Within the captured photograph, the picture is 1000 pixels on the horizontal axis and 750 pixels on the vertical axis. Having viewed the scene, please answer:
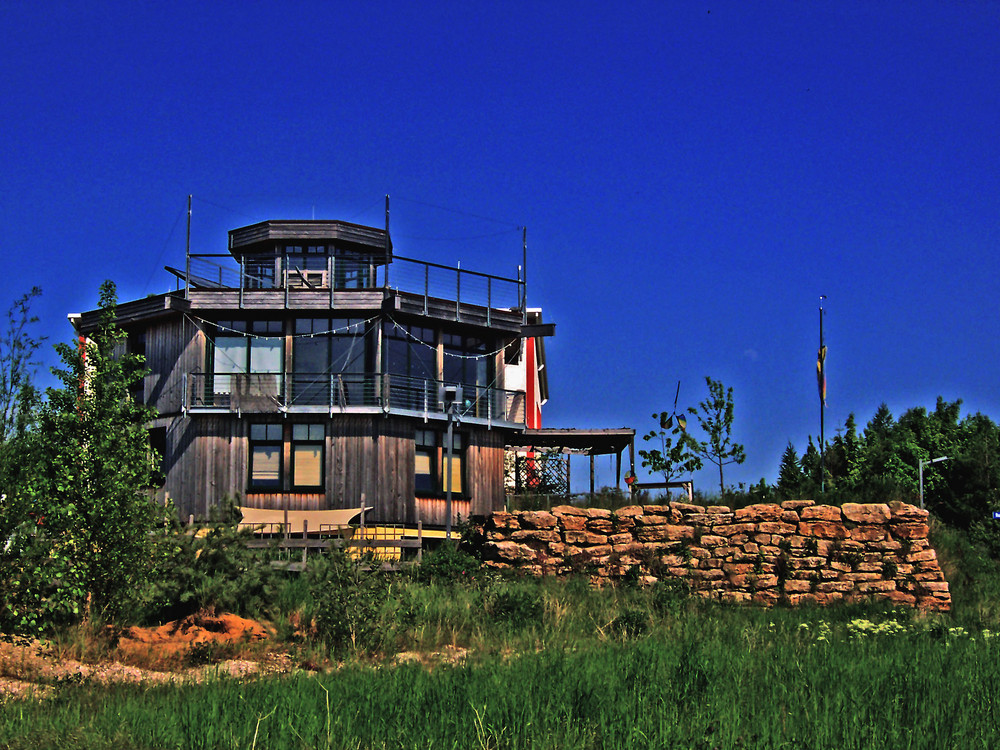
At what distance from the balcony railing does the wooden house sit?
0.15ft

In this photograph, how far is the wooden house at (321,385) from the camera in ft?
101

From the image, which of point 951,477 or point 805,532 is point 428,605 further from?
point 951,477

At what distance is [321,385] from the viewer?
31.4 metres

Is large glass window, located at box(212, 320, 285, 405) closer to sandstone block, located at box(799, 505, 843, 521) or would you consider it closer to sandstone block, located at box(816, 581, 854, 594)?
sandstone block, located at box(799, 505, 843, 521)

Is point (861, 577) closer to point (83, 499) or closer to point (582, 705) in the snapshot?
point (582, 705)

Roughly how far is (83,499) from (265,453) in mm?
17437

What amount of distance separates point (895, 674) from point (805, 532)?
933 cm

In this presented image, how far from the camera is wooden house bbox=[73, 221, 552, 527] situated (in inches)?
1211

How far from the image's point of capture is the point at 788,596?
19203 millimetres

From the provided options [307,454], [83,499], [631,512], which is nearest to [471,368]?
[307,454]

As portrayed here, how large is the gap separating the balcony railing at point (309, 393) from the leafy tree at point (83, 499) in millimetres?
15401

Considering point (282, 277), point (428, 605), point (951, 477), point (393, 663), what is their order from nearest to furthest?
point (393, 663) < point (428, 605) < point (282, 277) < point (951, 477)

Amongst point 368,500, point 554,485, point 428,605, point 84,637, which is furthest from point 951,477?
point 84,637

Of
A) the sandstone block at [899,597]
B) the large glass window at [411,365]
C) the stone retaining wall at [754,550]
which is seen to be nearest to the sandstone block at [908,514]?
the stone retaining wall at [754,550]
